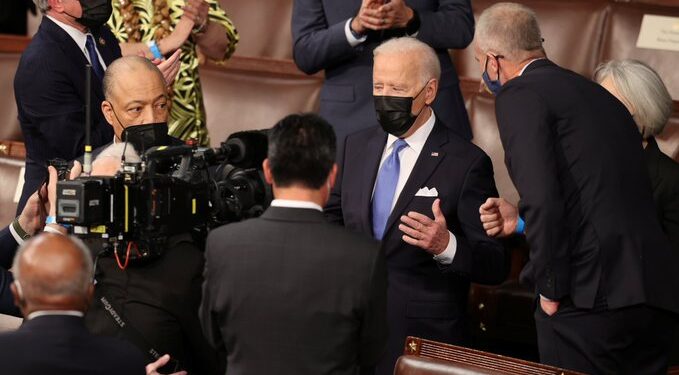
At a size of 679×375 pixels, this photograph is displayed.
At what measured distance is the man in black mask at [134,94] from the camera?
3854 millimetres

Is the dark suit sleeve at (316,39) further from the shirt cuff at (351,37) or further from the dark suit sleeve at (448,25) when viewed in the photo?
the dark suit sleeve at (448,25)

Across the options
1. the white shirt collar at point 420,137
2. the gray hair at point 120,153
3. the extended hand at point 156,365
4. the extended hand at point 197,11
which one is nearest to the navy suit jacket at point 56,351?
the extended hand at point 156,365

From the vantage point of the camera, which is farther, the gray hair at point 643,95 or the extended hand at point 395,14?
the extended hand at point 395,14

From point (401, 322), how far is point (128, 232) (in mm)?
914

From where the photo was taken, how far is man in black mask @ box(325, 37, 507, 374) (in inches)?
143

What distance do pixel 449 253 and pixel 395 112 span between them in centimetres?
47

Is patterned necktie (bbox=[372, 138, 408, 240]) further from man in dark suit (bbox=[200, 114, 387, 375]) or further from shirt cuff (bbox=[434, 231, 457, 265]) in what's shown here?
man in dark suit (bbox=[200, 114, 387, 375])

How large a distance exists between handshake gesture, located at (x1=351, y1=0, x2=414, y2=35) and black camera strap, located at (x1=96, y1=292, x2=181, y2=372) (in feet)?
5.13

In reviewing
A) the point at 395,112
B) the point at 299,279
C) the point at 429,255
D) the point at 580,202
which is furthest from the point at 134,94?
the point at 580,202

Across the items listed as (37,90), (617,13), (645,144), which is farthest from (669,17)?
(37,90)

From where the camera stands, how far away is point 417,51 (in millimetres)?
3734

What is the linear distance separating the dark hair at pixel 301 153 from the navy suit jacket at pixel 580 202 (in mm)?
659

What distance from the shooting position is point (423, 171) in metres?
3.66

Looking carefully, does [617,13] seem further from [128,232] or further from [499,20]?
[128,232]
